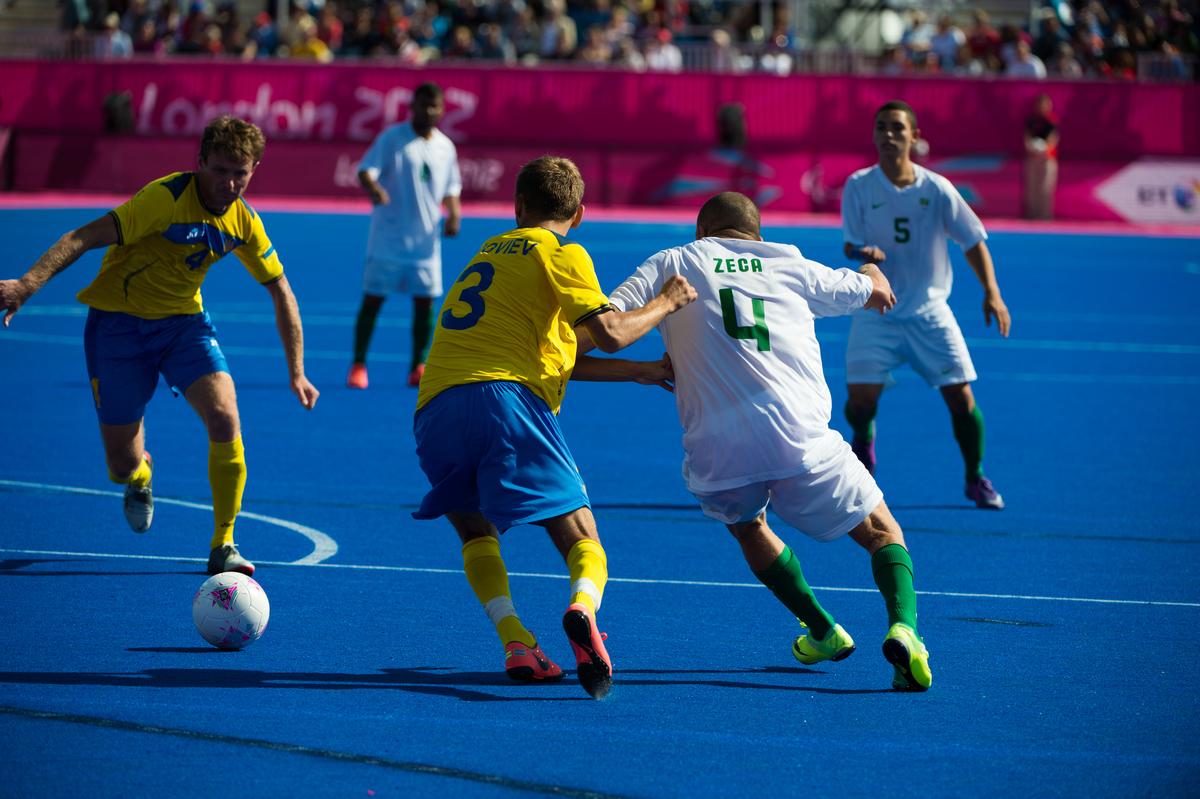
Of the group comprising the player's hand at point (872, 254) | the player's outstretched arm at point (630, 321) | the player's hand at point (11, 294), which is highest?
the player's outstretched arm at point (630, 321)

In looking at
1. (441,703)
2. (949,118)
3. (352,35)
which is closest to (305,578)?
(441,703)

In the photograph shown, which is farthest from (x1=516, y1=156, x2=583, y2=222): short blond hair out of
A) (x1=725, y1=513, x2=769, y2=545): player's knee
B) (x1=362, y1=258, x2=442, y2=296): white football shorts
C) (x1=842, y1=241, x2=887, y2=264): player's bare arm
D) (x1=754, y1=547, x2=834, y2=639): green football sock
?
(x1=362, y1=258, x2=442, y2=296): white football shorts

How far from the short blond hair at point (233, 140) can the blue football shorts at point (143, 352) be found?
974 millimetres

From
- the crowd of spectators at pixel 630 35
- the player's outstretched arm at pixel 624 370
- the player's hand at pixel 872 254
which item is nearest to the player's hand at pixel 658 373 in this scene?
the player's outstretched arm at pixel 624 370

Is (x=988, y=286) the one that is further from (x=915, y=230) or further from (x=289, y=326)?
(x=289, y=326)

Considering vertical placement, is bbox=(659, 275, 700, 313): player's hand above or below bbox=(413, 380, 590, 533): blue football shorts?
above

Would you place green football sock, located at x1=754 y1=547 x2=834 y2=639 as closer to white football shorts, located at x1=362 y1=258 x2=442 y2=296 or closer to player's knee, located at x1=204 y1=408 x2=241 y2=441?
player's knee, located at x1=204 y1=408 x2=241 y2=441

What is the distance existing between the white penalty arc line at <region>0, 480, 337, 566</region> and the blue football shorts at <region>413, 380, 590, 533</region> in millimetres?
2366

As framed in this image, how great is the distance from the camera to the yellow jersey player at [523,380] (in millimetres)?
6281

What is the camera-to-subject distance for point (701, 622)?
7.63m

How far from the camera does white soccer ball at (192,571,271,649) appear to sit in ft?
22.4

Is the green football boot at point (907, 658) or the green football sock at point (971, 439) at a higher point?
the green football boot at point (907, 658)

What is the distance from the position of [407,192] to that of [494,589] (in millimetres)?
9013

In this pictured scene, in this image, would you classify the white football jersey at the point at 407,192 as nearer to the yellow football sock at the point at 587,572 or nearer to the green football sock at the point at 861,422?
the green football sock at the point at 861,422
